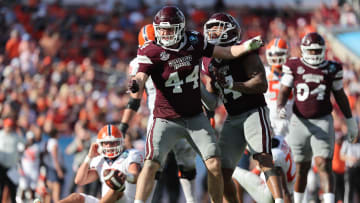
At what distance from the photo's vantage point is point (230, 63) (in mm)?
6188

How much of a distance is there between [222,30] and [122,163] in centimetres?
172

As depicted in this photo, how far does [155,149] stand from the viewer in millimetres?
5812

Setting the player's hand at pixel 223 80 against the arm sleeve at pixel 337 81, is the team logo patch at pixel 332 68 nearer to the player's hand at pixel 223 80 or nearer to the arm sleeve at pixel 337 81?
the arm sleeve at pixel 337 81

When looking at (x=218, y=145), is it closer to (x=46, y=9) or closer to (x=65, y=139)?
(x=65, y=139)

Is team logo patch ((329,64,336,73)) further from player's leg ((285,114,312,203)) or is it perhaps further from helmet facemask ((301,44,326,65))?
player's leg ((285,114,312,203))

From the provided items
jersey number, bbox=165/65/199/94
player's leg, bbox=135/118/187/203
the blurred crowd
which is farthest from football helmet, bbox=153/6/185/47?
the blurred crowd

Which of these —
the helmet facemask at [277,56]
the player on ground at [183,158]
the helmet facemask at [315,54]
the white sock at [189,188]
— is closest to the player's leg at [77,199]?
the player on ground at [183,158]

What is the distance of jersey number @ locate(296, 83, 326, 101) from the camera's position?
23.9 feet

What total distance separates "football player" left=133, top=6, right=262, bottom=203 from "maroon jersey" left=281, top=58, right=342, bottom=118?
164cm

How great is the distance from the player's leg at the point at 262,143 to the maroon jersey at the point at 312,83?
123cm

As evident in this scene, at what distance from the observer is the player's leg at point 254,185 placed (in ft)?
22.0

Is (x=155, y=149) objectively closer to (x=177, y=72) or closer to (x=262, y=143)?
(x=177, y=72)

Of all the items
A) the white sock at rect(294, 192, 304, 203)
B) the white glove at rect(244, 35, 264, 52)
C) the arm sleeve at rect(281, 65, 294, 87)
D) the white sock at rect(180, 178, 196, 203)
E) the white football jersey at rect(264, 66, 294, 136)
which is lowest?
the white sock at rect(294, 192, 304, 203)

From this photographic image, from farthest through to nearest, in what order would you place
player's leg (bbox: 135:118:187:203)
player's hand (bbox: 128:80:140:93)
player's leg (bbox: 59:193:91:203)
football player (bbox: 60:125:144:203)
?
football player (bbox: 60:125:144:203)
player's leg (bbox: 59:193:91:203)
player's leg (bbox: 135:118:187:203)
player's hand (bbox: 128:80:140:93)
